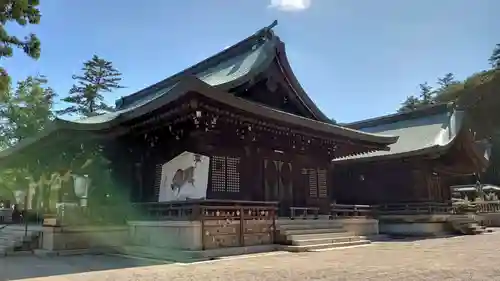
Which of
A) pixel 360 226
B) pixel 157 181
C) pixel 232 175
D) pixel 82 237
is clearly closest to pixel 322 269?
pixel 232 175

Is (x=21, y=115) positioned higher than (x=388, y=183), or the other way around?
(x=21, y=115)

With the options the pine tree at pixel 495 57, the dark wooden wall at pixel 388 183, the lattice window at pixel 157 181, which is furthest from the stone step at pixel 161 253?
the pine tree at pixel 495 57

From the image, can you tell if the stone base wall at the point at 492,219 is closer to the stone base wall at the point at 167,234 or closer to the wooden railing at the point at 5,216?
the stone base wall at the point at 167,234

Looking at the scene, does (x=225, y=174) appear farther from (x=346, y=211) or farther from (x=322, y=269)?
(x=322, y=269)

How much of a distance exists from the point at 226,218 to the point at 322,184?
7.42 metres

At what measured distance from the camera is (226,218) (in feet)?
36.3

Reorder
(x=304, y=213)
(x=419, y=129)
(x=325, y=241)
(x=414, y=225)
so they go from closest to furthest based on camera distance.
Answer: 1. (x=325, y=241)
2. (x=304, y=213)
3. (x=414, y=225)
4. (x=419, y=129)

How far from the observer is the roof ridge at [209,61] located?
1655 centimetres

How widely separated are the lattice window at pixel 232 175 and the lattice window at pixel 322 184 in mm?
4780

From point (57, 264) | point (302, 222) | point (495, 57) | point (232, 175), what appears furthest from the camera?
point (495, 57)

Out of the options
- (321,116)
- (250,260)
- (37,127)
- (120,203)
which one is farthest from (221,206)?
(37,127)

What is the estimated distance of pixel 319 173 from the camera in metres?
17.4

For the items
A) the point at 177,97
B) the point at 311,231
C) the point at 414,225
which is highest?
the point at 177,97

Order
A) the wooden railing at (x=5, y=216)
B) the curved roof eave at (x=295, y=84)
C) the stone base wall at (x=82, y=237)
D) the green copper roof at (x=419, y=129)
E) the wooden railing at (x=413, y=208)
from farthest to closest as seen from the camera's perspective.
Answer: the green copper roof at (x=419, y=129) → the wooden railing at (x=413, y=208) → the wooden railing at (x=5, y=216) → the curved roof eave at (x=295, y=84) → the stone base wall at (x=82, y=237)
